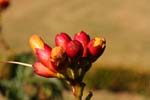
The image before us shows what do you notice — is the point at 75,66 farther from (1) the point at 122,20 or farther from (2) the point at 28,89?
(1) the point at 122,20

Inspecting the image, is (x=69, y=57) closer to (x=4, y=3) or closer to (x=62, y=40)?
(x=62, y=40)

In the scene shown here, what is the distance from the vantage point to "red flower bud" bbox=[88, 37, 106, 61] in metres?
1.72

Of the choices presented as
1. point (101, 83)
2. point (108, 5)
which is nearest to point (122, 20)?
point (108, 5)

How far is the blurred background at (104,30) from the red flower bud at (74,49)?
1694mm

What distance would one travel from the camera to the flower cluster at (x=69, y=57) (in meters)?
1.70

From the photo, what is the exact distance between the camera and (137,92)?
17.1 ft

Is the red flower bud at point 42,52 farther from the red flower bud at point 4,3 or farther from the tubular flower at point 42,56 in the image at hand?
the red flower bud at point 4,3

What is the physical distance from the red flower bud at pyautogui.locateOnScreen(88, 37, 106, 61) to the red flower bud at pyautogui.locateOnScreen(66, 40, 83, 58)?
0.08 feet

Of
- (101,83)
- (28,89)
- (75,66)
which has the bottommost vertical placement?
(101,83)

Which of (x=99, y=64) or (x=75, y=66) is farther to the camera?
(x=99, y=64)

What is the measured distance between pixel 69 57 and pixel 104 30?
4.80 m

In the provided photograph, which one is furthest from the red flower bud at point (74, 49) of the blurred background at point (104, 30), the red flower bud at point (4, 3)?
the blurred background at point (104, 30)

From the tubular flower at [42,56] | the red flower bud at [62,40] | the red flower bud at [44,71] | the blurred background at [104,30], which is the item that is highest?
the red flower bud at [62,40]

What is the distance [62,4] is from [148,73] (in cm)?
227
